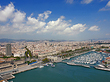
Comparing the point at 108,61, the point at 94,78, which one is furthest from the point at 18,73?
the point at 108,61

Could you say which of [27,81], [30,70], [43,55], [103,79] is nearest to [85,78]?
[103,79]

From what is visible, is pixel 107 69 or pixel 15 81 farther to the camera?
pixel 107 69

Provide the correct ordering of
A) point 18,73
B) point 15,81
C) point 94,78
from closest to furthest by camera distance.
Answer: point 15,81 < point 94,78 < point 18,73

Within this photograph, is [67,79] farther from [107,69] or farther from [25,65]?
[25,65]

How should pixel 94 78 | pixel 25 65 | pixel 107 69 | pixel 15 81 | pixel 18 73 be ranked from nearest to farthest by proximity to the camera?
pixel 15 81 < pixel 94 78 < pixel 18 73 < pixel 107 69 < pixel 25 65

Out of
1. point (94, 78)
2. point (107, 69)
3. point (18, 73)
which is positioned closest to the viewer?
point (94, 78)

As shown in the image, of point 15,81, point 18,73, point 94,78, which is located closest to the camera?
point 15,81

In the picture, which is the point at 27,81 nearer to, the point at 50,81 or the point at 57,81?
the point at 50,81

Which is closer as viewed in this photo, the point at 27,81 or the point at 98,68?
the point at 27,81

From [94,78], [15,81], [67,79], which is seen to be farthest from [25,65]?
[94,78]
